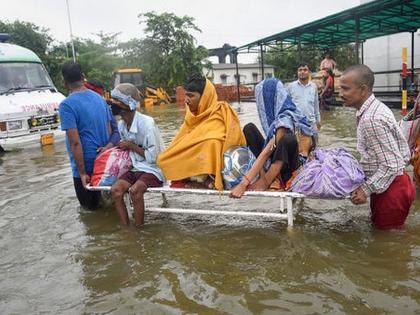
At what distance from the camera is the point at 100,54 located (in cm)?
3631

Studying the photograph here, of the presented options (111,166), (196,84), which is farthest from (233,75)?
(196,84)

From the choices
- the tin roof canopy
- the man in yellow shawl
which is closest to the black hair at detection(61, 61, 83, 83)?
the man in yellow shawl

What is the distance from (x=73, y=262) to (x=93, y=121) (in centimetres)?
167

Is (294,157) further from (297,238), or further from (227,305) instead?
(227,305)

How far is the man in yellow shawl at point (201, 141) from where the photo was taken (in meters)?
4.02

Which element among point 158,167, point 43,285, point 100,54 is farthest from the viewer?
point 100,54

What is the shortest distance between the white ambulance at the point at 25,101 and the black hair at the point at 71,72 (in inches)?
221

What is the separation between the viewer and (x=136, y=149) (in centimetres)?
443

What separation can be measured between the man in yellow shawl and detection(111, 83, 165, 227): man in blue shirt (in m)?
0.19

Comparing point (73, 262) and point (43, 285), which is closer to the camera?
point (43, 285)

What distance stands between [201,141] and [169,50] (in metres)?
30.8

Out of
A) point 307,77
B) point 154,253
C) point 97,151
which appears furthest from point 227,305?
point 307,77

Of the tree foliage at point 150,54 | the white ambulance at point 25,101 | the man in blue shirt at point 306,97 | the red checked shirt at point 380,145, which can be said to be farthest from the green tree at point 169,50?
the red checked shirt at point 380,145

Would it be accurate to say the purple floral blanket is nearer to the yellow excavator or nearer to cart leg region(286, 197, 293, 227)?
cart leg region(286, 197, 293, 227)
